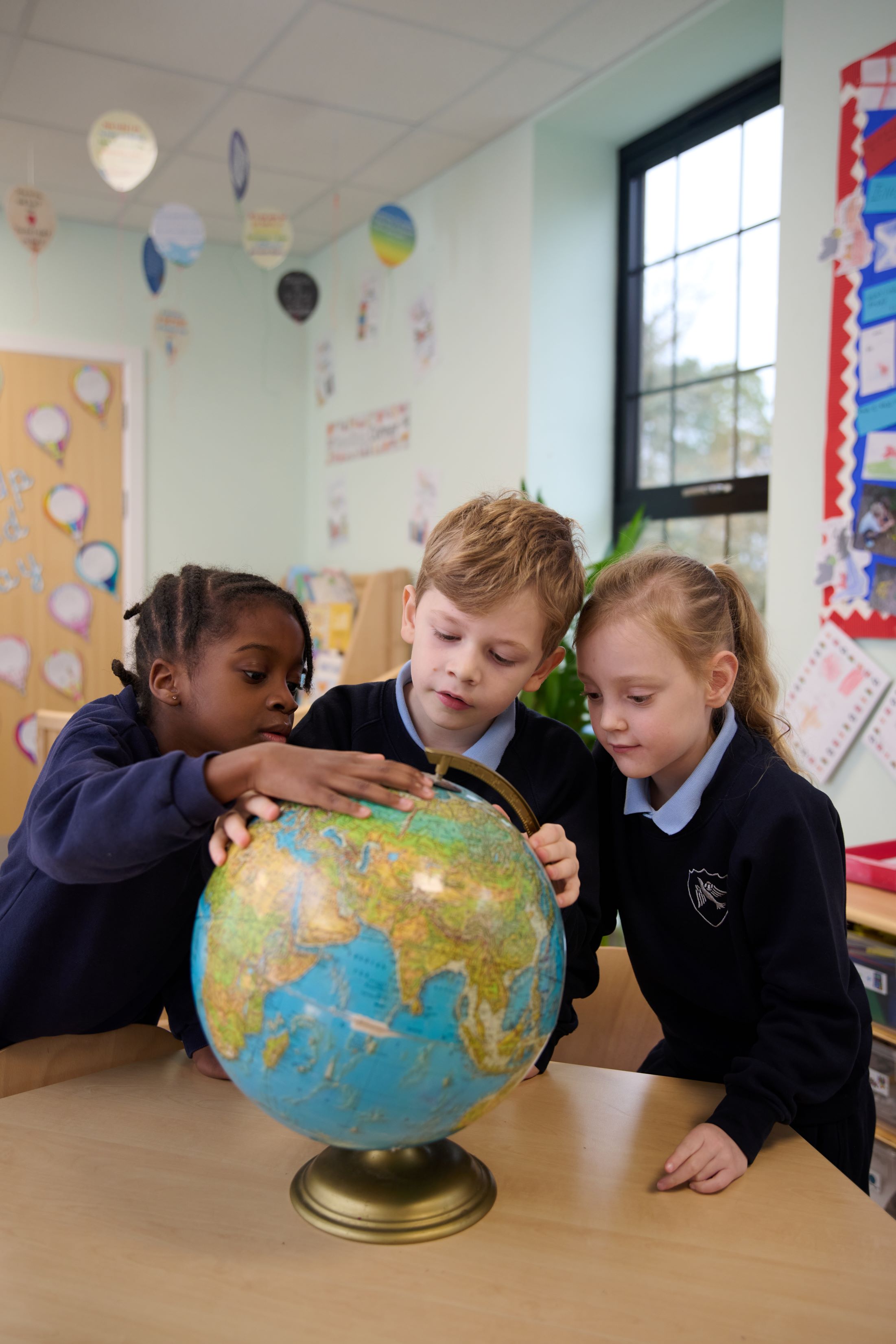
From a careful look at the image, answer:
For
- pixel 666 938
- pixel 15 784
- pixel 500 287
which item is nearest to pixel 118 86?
pixel 500 287

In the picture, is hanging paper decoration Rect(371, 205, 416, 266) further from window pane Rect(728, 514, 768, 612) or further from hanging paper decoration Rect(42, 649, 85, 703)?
hanging paper decoration Rect(42, 649, 85, 703)

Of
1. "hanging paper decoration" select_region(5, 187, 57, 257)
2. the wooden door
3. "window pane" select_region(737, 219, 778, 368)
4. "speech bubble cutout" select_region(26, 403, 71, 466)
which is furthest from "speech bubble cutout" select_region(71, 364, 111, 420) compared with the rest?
"window pane" select_region(737, 219, 778, 368)

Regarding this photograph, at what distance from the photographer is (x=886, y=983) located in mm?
1995

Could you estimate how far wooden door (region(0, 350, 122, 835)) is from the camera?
16.7 feet

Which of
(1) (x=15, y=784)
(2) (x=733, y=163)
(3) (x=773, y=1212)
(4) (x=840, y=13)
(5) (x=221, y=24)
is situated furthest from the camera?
(1) (x=15, y=784)

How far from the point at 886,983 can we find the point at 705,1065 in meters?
0.73

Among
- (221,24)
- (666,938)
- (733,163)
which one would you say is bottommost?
(666,938)

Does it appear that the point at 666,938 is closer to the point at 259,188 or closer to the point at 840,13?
the point at 840,13

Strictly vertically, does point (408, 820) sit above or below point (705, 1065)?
above

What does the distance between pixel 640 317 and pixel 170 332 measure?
2395 mm

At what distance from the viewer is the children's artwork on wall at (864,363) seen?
260 centimetres

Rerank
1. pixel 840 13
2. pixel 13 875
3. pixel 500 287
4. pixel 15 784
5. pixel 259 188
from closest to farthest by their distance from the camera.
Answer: pixel 13 875 → pixel 840 13 → pixel 500 287 → pixel 259 188 → pixel 15 784

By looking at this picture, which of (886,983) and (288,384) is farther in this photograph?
(288,384)

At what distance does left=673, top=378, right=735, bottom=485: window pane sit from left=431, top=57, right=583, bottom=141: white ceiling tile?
115cm
